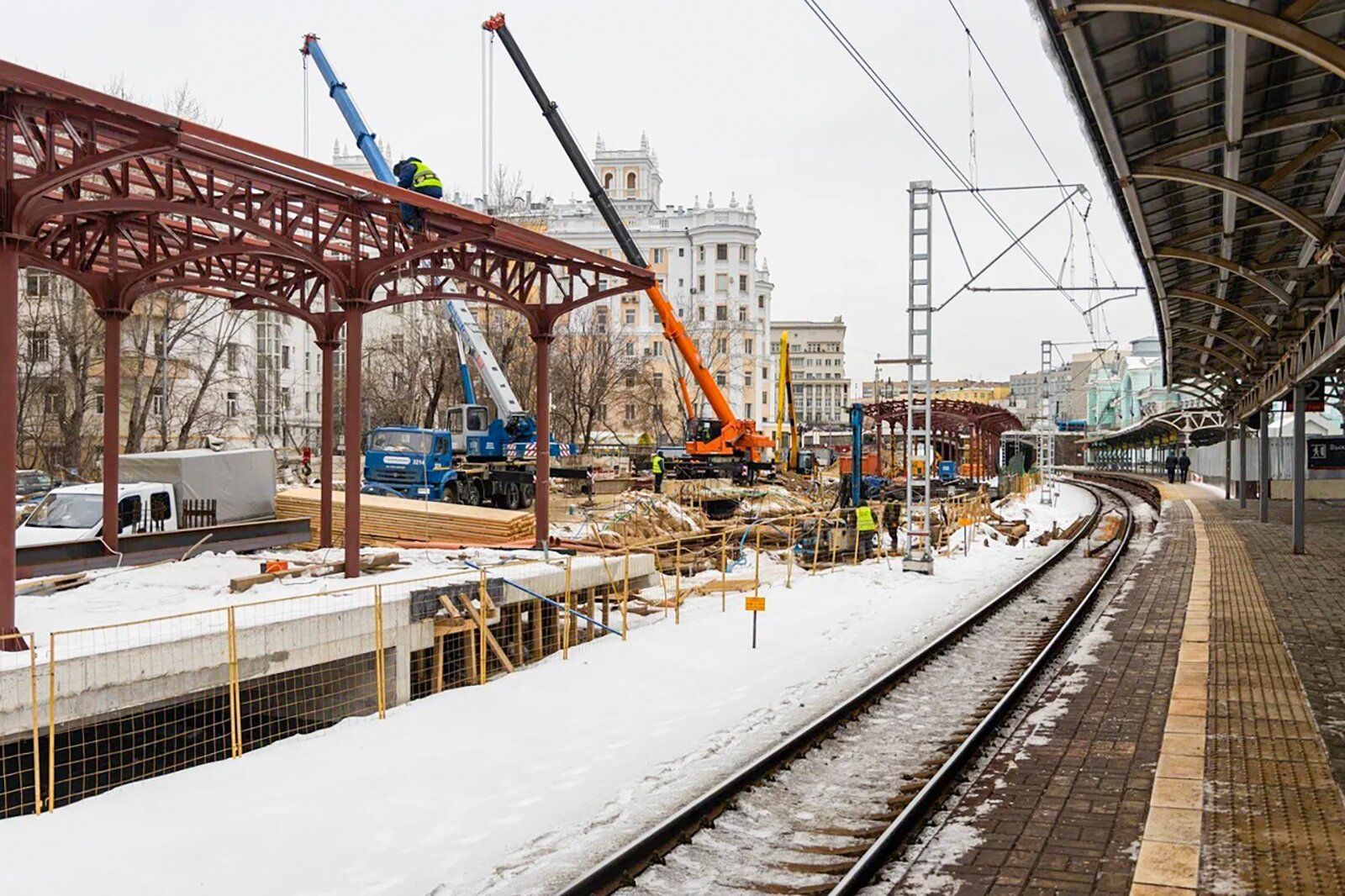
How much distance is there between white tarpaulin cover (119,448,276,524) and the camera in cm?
2275

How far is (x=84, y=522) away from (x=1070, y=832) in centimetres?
1581

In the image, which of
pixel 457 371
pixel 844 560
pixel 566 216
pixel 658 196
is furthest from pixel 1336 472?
pixel 658 196

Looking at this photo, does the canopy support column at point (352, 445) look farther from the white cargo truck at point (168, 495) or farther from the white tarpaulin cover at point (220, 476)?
the white tarpaulin cover at point (220, 476)

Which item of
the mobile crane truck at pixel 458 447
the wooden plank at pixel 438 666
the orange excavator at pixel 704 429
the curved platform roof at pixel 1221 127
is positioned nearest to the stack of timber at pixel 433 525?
the mobile crane truck at pixel 458 447

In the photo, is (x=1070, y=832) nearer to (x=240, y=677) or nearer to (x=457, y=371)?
(x=240, y=677)

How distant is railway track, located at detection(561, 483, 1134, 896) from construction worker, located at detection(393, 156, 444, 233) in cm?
900

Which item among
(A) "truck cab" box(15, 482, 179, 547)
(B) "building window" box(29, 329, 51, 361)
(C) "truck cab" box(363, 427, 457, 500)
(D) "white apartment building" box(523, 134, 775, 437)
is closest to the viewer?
(A) "truck cab" box(15, 482, 179, 547)

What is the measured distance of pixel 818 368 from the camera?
169000 millimetres

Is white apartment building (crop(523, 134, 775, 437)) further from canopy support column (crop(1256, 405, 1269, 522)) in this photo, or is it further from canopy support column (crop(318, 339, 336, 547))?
canopy support column (crop(318, 339, 336, 547))

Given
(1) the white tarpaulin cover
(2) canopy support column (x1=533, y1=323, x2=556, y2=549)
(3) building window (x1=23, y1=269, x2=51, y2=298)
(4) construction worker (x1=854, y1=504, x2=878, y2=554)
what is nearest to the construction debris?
(2) canopy support column (x1=533, y1=323, x2=556, y2=549)

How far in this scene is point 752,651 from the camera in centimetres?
1523

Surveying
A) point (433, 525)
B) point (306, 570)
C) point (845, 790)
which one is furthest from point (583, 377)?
point (845, 790)

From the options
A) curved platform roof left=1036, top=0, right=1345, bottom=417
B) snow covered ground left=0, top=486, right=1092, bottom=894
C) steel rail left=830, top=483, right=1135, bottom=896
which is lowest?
snow covered ground left=0, top=486, right=1092, bottom=894

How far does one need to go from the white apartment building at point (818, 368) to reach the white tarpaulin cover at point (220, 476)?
13101 centimetres
